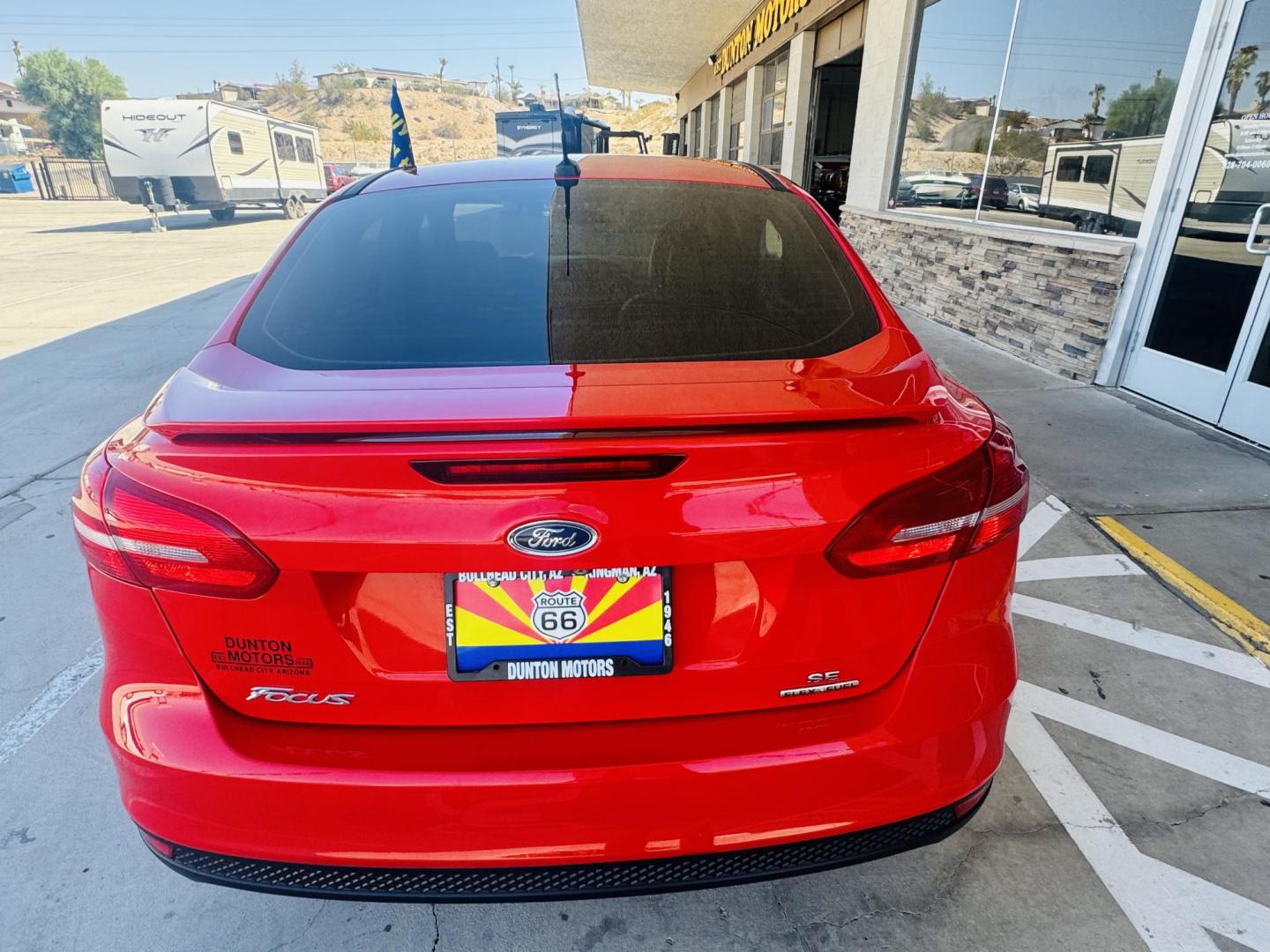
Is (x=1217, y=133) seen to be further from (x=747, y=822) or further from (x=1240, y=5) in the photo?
(x=747, y=822)

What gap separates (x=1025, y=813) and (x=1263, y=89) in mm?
4498

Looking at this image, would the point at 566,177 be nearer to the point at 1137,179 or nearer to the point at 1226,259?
the point at 1226,259

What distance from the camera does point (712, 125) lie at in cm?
2384

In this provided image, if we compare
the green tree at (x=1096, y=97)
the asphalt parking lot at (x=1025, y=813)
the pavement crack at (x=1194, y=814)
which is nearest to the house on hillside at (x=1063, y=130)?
the green tree at (x=1096, y=97)

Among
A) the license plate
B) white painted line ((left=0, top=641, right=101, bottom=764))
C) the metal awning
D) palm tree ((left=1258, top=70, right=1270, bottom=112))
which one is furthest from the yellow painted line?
the metal awning

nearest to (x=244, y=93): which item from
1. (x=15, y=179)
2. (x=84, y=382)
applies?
(x=15, y=179)

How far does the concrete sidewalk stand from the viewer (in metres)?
3.22

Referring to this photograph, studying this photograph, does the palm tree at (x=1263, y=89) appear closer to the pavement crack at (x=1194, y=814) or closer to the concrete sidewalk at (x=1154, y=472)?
the concrete sidewalk at (x=1154, y=472)

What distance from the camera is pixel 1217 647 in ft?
8.80

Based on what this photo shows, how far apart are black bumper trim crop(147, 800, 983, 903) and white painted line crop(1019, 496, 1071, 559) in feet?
7.83

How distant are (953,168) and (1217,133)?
338 cm

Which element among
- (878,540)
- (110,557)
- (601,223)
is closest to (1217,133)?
(601,223)

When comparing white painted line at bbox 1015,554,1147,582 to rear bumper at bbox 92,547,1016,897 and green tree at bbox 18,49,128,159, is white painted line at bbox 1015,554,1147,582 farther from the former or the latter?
green tree at bbox 18,49,128,159

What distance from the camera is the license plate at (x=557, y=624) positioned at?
122 cm
